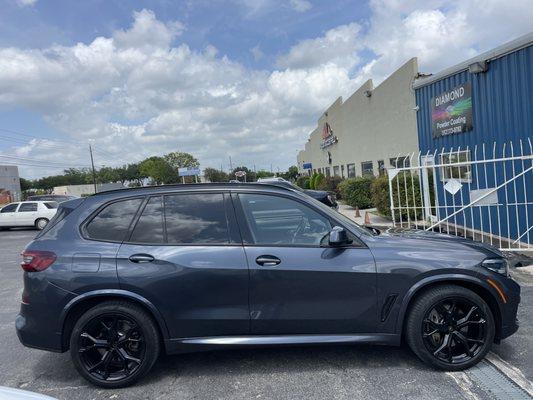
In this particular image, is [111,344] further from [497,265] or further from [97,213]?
[497,265]

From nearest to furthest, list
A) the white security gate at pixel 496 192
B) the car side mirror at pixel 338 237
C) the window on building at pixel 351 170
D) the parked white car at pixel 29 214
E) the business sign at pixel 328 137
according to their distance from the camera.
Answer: the car side mirror at pixel 338 237 → the white security gate at pixel 496 192 → the parked white car at pixel 29 214 → the window on building at pixel 351 170 → the business sign at pixel 328 137

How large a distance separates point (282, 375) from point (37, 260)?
2347 millimetres

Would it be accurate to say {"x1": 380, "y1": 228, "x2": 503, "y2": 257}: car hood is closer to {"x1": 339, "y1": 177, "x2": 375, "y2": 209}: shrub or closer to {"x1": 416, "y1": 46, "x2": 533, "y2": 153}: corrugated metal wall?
{"x1": 416, "y1": 46, "x2": 533, "y2": 153}: corrugated metal wall

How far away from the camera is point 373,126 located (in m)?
24.9

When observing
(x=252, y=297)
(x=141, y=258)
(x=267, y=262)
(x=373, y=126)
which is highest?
(x=373, y=126)

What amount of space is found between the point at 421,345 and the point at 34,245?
3477 millimetres

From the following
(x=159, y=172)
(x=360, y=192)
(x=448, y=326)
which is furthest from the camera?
(x=159, y=172)

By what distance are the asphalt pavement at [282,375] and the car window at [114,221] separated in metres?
1.31

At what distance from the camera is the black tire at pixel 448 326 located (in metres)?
3.82

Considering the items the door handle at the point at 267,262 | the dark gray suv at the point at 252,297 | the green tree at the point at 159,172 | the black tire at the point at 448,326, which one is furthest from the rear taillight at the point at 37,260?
the green tree at the point at 159,172

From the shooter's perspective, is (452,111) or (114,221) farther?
(452,111)

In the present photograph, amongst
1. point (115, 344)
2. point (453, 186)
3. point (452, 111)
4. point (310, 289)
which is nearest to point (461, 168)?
point (452, 111)

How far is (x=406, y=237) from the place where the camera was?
13.7 ft

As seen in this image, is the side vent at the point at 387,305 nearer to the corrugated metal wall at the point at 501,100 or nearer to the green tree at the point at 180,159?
the corrugated metal wall at the point at 501,100
